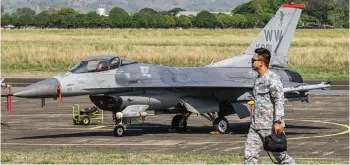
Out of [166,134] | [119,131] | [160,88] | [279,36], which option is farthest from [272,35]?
[119,131]

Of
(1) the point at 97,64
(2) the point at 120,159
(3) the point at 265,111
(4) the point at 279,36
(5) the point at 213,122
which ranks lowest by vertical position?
(5) the point at 213,122

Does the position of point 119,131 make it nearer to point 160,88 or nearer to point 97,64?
point 160,88

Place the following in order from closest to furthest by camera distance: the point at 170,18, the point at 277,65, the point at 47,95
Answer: the point at 47,95, the point at 277,65, the point at 170,18

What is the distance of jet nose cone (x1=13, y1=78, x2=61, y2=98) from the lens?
24.4 meters

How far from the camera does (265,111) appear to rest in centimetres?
1409

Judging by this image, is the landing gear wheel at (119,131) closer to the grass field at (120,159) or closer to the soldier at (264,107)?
the grass field at (120,159)

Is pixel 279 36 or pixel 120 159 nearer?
pixel 120 159

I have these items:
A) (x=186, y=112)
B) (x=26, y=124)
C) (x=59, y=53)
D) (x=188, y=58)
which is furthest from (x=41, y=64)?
(x=186, y=112)

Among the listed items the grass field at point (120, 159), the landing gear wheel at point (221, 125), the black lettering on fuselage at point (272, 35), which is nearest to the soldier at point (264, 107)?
the grass field at point (120, 159)

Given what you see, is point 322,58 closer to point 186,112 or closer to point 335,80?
point 335,80

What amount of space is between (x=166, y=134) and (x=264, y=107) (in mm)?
12271

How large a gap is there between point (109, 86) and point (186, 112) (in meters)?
2.80

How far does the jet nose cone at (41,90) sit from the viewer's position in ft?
80.0

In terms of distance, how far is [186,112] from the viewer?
26797 mm
